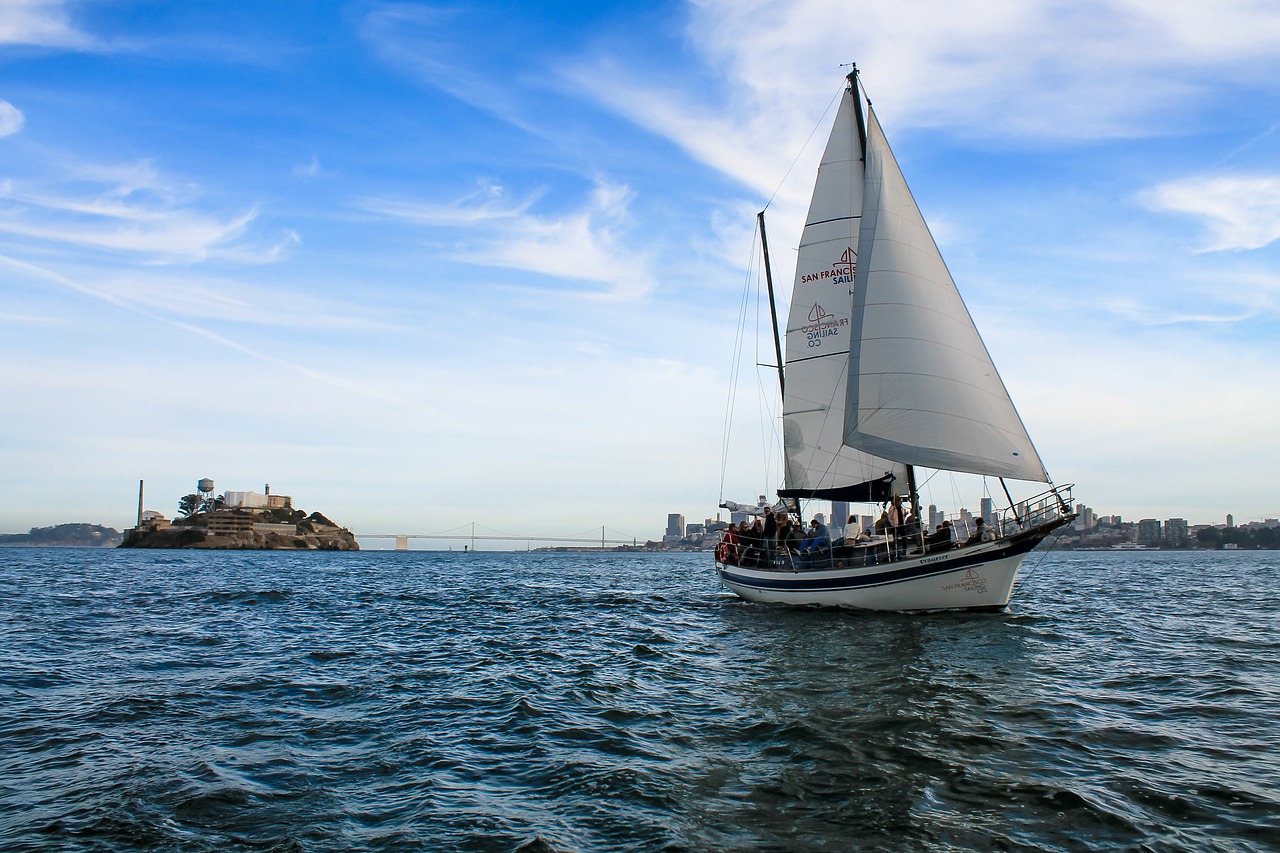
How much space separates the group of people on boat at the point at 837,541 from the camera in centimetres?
2469

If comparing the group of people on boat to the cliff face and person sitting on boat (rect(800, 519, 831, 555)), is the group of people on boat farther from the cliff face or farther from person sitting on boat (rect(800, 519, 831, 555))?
the cliff face

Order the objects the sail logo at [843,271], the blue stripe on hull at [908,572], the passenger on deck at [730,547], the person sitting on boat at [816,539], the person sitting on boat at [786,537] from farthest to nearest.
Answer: the passenger on deck at [730,547], the sail logo at [843,271], the person sitting on boat at [786,537], the person sitting on boat at [816,539], the blue stripe on hull at [908,572]

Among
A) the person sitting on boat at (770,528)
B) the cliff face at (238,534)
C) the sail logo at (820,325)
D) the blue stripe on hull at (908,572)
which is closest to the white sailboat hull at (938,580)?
the blue stripe on hull at (908,572)

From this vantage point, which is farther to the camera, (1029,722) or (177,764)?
(1029,722)

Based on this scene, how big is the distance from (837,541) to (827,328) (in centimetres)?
889

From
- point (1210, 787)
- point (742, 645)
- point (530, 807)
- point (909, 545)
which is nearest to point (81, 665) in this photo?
point (530, 807)

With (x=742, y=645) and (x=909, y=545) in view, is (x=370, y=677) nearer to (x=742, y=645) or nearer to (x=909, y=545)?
(x=742, y=645)

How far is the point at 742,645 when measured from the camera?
20.4 meters

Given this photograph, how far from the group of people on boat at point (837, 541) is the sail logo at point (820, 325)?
23.9ft

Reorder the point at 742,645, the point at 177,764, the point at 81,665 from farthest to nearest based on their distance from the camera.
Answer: the point at 742,645 < the point at 81,665 < the point at 177,764

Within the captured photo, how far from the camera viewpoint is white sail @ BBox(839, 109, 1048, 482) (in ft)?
78.3

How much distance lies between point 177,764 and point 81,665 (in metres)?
9.27

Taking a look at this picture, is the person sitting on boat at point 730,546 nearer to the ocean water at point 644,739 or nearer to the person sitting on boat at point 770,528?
the person sitting on boat at point 770,528

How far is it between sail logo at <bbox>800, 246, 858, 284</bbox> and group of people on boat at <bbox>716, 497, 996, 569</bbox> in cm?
915
